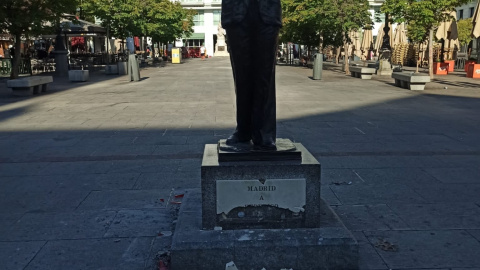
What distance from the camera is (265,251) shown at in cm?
353

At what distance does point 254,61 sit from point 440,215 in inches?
103

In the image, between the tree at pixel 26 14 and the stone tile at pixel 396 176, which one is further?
the tree at pixel 26 14

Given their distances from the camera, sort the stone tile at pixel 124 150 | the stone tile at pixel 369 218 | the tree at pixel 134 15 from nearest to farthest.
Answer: the stone tile at pixel 369 218, the stone tile at pixel 124 150, the tree at pixel 134 15

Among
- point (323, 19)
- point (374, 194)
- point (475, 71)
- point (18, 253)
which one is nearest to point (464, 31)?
point (475, 71)

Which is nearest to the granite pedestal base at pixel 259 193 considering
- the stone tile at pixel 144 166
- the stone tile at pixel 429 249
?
the stone tile at pixel 429 249

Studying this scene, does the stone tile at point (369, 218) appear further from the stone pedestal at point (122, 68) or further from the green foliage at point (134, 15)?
the green foliage at point (134, 15)

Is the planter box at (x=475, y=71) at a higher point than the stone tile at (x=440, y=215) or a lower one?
higher

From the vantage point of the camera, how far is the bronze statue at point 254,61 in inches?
141

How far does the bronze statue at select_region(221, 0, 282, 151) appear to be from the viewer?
3.59 metres

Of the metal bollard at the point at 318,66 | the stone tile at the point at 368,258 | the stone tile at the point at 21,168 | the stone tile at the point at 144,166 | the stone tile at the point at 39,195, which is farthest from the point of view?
the metal bollard at the point at 318,66

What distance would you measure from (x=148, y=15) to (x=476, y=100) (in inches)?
1130

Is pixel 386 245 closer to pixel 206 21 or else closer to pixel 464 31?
pixel 464 31

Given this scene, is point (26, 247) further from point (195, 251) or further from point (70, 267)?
point (195, 251)

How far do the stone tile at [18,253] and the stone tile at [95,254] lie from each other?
2.5 inches
